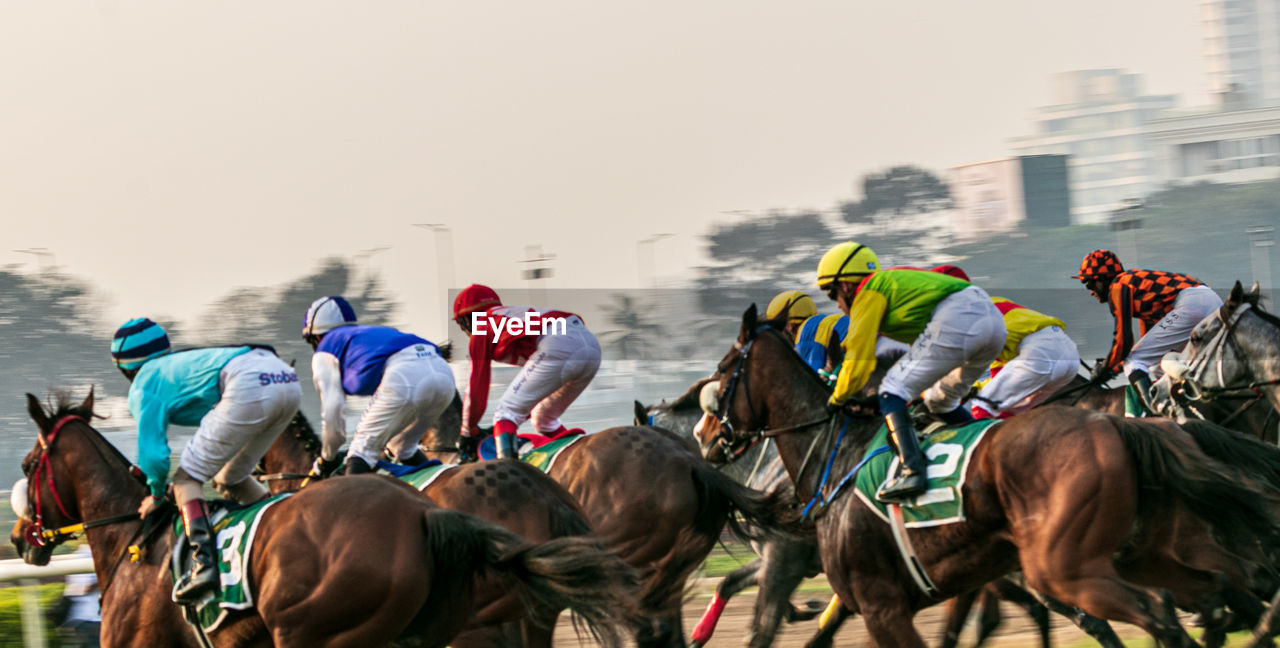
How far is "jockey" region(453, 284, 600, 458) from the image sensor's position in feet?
22.6

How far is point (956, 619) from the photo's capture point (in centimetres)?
636

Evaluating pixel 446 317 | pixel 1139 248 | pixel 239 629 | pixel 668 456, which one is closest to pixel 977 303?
pixel 668 456

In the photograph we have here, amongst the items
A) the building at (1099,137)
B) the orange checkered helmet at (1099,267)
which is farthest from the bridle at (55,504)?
the building at (1099,137)

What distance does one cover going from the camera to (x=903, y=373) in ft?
18.2

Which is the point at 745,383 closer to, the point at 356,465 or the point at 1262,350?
the point at 356,465

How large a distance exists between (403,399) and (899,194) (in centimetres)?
1667

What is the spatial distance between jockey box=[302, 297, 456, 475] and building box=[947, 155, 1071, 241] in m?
15.1

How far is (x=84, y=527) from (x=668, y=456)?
2.53 metres

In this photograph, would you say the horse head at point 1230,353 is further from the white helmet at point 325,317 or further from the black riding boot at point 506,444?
the white helmet at point 325,317

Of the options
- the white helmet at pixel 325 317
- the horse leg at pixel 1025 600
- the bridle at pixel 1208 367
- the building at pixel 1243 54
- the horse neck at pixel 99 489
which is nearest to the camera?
the horse neck at pixel 99 489

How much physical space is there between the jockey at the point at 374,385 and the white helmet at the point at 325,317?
188mm

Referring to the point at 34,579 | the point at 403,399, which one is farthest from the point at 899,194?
the point at 34,579

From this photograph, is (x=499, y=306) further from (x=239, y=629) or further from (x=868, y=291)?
(x=239, y=629)

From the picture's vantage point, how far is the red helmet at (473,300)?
7281 mm
